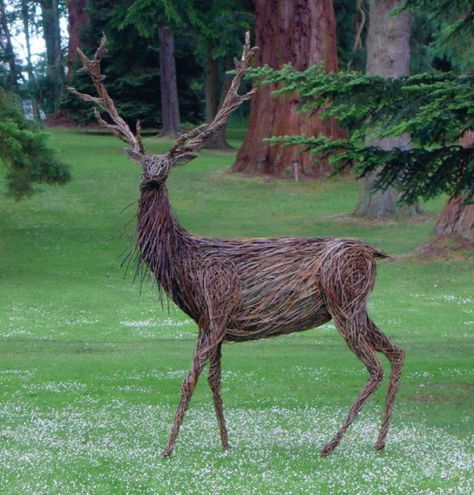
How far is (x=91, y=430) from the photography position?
1016 cm

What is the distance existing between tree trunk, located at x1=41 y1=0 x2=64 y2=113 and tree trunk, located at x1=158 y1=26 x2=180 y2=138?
18.4m

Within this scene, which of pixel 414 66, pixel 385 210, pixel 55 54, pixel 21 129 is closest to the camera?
pixel 21 129

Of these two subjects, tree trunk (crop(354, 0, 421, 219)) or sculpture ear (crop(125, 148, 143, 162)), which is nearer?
sculpture ear (crop(125, 148, 143, 162))

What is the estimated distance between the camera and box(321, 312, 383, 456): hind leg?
8.75 metres

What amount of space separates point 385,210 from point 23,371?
19092 millimetres

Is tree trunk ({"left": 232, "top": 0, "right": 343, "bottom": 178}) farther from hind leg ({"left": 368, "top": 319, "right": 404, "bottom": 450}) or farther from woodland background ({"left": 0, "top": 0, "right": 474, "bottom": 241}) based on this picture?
hind leg ({"left": 368, "top": 319, "right": 404, "bottom": 450})

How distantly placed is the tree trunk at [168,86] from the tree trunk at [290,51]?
36.7 ft

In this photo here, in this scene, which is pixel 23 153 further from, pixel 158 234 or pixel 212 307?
pixel 212 307

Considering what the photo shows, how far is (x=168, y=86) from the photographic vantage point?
49156 mm

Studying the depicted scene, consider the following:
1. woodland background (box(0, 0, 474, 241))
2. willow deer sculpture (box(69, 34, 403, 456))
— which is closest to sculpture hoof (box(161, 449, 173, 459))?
willow deer sculpture (box(69, 34, 403, 456))

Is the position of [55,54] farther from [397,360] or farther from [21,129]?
[397,360]

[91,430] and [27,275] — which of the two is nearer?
[91,430]

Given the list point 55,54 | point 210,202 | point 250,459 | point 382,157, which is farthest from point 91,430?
point 55,54

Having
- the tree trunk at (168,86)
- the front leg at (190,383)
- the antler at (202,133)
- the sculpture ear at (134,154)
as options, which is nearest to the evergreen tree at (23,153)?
the antler at (202,133)
